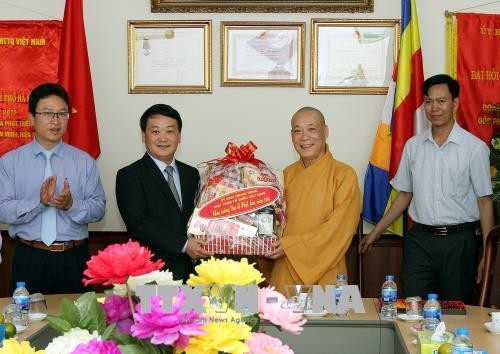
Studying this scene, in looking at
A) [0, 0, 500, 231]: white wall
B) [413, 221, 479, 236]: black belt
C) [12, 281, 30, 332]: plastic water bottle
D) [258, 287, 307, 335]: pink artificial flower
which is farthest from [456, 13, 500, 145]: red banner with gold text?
[258, 287, 307, 335]: pink artificial flower

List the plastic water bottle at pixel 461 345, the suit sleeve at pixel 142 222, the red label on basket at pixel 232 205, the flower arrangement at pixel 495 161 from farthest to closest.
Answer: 1. the flower arrangement at pixel 495 161
2. the suit sleeve at pixel 142 222
3. the red label on basket at pixel 232 205
4. the plastic water bottle at pixel 461 345

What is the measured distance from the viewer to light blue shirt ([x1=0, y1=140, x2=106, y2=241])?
10.8ft

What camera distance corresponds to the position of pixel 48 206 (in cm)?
333

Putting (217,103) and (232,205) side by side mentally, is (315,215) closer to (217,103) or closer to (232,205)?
(232,205)

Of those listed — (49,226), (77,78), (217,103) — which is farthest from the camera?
(217,103)

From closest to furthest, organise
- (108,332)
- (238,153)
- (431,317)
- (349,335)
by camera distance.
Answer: (108,332)
(431,317)
(349,335)
(238,153)

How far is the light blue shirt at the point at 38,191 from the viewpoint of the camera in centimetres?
328

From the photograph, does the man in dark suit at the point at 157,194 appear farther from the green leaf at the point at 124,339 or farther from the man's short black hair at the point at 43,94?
the green leaf at the point at 124,339

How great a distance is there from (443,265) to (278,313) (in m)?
2.64

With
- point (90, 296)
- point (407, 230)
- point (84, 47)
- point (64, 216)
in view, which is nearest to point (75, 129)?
point (84, 47)

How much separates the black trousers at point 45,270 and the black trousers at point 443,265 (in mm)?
1686

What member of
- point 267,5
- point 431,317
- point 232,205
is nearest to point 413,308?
point 431,317

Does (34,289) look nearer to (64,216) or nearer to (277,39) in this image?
(64,216)

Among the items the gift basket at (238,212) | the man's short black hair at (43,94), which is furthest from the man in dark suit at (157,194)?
the man's short black hair at (43,94)
